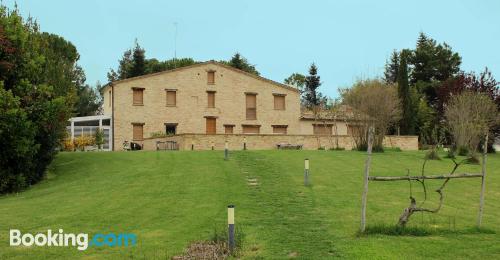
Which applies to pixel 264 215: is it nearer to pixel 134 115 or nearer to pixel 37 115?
pixel 37 115

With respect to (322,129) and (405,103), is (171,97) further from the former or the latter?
(405,103)

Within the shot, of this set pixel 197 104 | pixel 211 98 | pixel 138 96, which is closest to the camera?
pixel 138 96

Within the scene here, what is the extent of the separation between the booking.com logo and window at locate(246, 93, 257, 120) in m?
39.4

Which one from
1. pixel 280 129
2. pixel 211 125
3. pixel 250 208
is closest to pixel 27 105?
pixel 250 208

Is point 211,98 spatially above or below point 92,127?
above

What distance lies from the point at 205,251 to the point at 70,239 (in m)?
3.18

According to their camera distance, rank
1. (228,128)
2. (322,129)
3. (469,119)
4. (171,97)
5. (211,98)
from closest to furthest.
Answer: (469,119) < (171,97) < (211,98) < (228,128) < (322,129)

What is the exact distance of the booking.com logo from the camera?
10.6 m

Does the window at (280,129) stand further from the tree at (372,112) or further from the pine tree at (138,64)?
the pine tree at (138,64)

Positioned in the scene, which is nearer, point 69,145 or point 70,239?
point 70,239

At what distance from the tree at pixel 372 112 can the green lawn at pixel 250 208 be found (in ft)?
29.2

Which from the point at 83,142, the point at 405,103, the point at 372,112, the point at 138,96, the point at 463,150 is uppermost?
the point at 138,96

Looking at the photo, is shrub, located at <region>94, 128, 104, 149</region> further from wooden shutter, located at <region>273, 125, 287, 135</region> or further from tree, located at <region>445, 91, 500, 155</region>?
tree, located at <region>445, 91, 500, 155</region>

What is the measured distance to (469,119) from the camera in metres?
33.2
